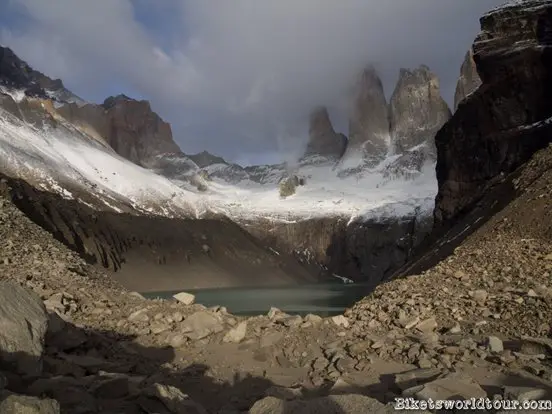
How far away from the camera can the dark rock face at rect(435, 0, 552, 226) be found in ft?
164

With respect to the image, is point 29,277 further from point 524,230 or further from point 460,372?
point 524,230

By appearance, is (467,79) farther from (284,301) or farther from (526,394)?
(526,394)

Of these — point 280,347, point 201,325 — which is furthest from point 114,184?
point 280,347

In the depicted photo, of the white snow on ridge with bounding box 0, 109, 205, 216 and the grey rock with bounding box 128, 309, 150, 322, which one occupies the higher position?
the white snow on ridge with bounding box 0, 109, 205, 216

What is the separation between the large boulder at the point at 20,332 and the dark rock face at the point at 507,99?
154ft

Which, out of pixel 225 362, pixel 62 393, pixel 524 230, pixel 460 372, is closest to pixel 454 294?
pixel 460 372

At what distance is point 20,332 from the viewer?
20.6 ft

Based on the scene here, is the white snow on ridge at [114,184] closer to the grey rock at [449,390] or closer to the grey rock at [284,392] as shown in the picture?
the grey rock at [284,392]

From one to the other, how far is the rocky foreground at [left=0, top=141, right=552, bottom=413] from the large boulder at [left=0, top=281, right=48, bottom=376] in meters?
0.02

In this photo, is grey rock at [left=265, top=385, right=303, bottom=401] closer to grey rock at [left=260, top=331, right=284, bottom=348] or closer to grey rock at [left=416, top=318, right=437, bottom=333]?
grey rock at [left=260, top=331, right=284, bottom=348]

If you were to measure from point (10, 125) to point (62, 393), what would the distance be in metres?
145

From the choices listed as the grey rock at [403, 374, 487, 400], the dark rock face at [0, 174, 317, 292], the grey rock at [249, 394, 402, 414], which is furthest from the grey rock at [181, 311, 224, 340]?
the dark rock face at [0, 174, 317, 292]

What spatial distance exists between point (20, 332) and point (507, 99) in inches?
2204

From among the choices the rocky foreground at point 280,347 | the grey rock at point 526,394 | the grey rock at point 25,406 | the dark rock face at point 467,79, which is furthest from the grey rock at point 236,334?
the dark rock face at point 467,79
